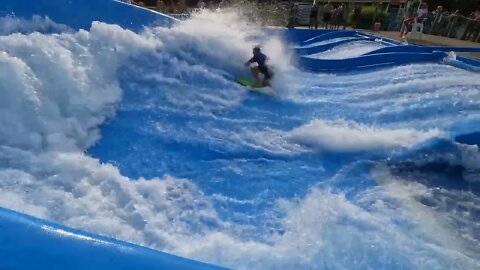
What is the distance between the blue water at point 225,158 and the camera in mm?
2996

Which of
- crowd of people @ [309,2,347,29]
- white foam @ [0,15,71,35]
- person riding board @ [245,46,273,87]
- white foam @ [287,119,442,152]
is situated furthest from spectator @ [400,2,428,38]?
white foam @ [0,15,71,35]

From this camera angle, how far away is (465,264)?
284 cm

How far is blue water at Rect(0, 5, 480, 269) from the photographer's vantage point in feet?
9.83

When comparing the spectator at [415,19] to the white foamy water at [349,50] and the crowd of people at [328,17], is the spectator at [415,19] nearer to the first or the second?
the white foamy water at [349,50]

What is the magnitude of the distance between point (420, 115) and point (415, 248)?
287cm

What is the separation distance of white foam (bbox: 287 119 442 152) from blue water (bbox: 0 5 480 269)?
2 centimetres

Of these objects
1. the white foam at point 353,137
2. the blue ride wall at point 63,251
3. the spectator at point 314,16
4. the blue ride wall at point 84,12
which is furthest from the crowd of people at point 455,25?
the blue ride wall at point 63,251

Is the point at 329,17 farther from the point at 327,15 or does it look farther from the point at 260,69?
the point at 260,69

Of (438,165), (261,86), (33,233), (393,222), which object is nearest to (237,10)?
(261,86)

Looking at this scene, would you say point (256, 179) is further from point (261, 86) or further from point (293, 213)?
point (261, 86)

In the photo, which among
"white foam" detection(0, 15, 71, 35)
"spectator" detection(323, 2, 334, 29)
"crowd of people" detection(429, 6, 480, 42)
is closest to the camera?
"white foam" detection(0, 15, 71, 35)

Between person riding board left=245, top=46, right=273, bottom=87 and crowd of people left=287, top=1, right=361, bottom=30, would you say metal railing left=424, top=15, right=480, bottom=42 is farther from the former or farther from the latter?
person riding board left=245, top=46, right=273, bottom=87

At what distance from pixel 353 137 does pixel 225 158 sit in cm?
146

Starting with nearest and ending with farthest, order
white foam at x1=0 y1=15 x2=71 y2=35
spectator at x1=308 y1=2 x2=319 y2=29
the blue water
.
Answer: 1. the blue water
2. white foam at x1=0 y1=15 x2=71 y2=35
3. spectator at x1=308 y1=2 x2=319 y2=29
